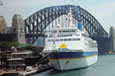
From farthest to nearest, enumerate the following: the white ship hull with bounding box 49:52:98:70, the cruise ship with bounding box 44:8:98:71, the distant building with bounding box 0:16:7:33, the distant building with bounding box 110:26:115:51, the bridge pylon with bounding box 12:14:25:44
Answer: the distant building with bounding box 110:26:115:51 → the bridge pylon with bounding box 12:14:25:44 → the distant building with bounding box 0:16:7:33 → the cruise ship with bounding box 44:8:98:71 → the white ship hull with bounding box 49:52:98:70

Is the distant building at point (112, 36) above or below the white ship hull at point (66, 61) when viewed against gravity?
above

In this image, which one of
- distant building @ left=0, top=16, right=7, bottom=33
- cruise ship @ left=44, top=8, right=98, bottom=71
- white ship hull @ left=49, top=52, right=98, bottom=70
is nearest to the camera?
white ship hull @ left=49, top=52, right=98, bottom=70

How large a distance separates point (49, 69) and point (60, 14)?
97.7 metres

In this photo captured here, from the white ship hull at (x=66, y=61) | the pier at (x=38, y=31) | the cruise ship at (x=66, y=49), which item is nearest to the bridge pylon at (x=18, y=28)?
the pier at (x=38, y=31)

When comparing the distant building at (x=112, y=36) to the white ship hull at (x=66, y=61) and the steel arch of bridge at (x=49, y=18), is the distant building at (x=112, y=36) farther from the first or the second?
the white ship hull at (x=66, y=61)

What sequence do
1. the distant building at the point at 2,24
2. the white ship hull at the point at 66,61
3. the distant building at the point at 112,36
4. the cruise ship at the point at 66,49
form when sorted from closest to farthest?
the white ship hull at the point at 66,61, the cruise ship at the point at 66,49, the distant building at the point at 2,24, the distant building at the point at 112,36

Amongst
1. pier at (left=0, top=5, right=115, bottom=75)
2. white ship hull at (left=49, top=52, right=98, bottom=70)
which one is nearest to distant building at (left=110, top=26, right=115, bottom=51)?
pier at (left=0, top=5, right=115, bottom=75)

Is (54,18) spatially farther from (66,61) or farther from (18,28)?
(66,61)

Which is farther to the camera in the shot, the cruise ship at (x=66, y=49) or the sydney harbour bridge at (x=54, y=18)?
the sydney harbour bridge at (x=54, y=18)

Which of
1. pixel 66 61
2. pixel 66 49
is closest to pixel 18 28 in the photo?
pixel 66 49

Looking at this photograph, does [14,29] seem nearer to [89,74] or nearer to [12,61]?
[12,61]

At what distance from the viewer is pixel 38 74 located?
53.3 m

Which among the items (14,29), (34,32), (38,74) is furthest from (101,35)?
(38,74)

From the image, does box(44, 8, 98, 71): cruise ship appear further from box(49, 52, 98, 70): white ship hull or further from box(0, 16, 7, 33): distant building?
box(0, 16, 7, 33): distant building
